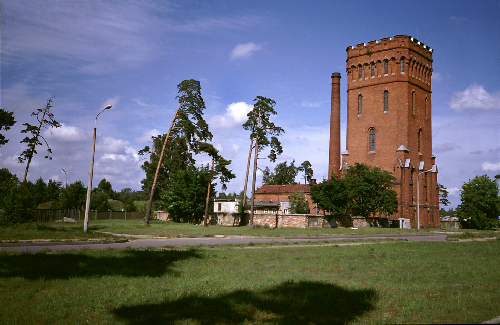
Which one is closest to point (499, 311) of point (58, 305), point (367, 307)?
point (367, 307)

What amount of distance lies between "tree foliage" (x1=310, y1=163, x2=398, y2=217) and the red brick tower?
5.85 meters

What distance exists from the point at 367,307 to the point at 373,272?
13.2 ft

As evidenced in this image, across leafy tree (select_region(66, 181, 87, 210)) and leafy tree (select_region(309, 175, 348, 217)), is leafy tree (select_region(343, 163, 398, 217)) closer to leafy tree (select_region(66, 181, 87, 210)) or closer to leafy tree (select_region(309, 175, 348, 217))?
leafy tree (select_region(309, 175, 348, 217))

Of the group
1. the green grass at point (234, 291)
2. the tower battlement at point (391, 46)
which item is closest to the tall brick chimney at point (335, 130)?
the tower battlement at point (391, 46)

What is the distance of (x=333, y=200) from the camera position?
47250 mm

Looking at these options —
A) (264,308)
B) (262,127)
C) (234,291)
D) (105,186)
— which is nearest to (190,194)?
(262,127)

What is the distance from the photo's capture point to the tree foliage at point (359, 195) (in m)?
46.9

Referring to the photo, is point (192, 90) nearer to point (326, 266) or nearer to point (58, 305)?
point (326, 266)

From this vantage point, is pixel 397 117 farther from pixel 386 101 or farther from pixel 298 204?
pixel 298 204

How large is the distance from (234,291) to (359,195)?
42023mm

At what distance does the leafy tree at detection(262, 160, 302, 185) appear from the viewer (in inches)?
4033

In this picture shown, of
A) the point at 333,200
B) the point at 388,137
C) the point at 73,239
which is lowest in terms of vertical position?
the point at 73,239

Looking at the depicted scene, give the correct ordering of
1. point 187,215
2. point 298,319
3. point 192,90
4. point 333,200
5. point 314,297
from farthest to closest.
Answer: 1. point 187,215
2. point 333,200
3. point 192,90
4. point 314,297
5. point 298,319

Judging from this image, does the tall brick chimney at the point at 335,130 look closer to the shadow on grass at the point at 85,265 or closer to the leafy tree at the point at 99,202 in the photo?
the leafy tree at the point at 99,202
